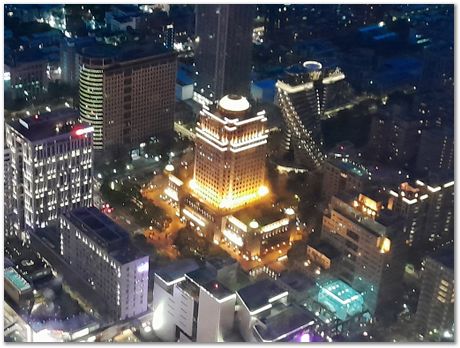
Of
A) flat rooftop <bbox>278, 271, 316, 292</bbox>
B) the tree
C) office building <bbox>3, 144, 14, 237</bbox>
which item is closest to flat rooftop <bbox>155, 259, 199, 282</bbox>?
the tree

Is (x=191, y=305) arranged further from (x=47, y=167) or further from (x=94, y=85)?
(x=94, y=85)

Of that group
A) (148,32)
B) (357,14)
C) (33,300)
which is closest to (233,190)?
(33,300)

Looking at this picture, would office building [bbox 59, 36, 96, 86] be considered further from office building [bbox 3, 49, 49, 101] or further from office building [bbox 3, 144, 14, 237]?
office building [bbox 3, 144, 14, 237]

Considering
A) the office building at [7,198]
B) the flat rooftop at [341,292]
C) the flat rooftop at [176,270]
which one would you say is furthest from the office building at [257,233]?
the office building at [7,198]

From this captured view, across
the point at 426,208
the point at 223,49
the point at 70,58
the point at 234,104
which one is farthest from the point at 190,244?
the point at 70,58

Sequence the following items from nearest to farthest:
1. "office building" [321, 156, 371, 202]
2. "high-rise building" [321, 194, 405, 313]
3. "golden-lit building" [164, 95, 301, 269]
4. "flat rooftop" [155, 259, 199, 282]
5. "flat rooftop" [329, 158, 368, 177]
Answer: "flat rooftop" [155, 259, 199, 282], "high-rise building" [321, 194, 405, 313], "golden-lit building" [164, 95, 301, 269], "office building" [321, 156, 371, 202], "flat rooftop" [329, 158, 368, 177]

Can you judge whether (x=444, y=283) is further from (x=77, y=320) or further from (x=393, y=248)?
(x=77, y=320)
